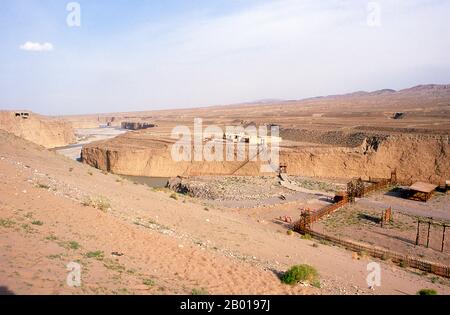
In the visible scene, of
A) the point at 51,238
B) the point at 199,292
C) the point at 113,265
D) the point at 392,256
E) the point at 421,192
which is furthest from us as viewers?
the point at 421,192

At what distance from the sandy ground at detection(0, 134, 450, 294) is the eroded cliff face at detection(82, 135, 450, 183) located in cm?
1953

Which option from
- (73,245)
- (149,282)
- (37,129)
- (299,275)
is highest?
(73,245)

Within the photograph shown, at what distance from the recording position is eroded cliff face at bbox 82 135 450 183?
3347 centimetres

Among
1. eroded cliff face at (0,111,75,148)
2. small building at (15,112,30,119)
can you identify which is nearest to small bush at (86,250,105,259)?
eroded cliff face at (0,111,75,148)

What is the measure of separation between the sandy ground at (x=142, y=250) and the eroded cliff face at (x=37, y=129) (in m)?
47.5

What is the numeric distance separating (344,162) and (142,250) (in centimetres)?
2967

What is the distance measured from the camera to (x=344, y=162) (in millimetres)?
35969

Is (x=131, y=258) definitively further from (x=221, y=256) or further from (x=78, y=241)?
(x=221, y=256)

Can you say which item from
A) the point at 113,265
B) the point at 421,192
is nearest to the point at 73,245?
the point at 113,265

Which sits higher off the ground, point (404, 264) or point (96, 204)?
point (96, 204)

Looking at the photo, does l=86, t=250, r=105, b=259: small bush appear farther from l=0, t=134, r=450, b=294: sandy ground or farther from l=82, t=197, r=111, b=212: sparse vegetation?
l=82, t=197, r=111, b=212: sparse vegetation

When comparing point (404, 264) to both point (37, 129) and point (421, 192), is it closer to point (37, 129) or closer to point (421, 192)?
point (421, 192)
